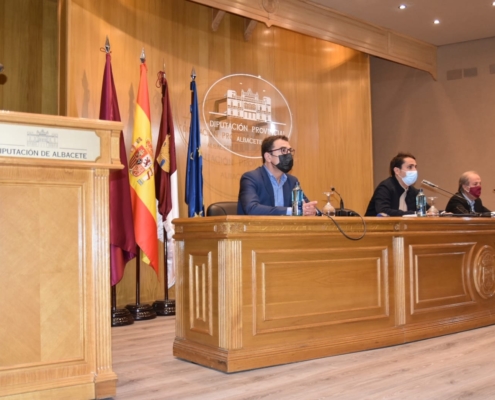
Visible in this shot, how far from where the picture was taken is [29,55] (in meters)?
5.33

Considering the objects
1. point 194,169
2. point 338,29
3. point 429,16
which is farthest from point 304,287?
point 429,16

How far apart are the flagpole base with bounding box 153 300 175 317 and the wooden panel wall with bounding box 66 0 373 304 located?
0.24 m

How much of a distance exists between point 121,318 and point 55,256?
94.1 inches

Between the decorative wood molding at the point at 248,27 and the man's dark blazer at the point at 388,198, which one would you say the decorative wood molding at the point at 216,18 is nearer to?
the decorative wood molding at the point at 248,27

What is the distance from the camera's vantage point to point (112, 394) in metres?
2.28

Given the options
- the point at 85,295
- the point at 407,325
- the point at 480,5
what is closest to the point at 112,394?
the point at 85,295

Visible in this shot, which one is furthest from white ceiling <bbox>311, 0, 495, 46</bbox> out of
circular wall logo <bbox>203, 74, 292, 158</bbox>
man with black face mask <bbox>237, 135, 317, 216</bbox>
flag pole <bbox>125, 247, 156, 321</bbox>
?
flag pole <bbox>125, 247, 156, 321</bbox>

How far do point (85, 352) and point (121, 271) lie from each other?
223cm

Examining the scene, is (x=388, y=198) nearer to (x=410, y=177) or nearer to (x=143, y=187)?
(x=410, y=177)

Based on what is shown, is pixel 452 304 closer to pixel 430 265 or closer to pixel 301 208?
pixel 430 265

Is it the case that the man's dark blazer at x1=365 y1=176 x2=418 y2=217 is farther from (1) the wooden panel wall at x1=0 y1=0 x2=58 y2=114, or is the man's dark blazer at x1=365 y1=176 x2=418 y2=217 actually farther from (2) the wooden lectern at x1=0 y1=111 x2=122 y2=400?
(1) the wooden panel wall at x1=0 y1=0 x2=58 y2=114

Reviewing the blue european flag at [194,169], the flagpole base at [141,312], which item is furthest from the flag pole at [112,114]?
the blue european flag at [194,169]

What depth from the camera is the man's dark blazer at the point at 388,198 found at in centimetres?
427

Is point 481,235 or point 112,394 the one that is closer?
point 112,394
